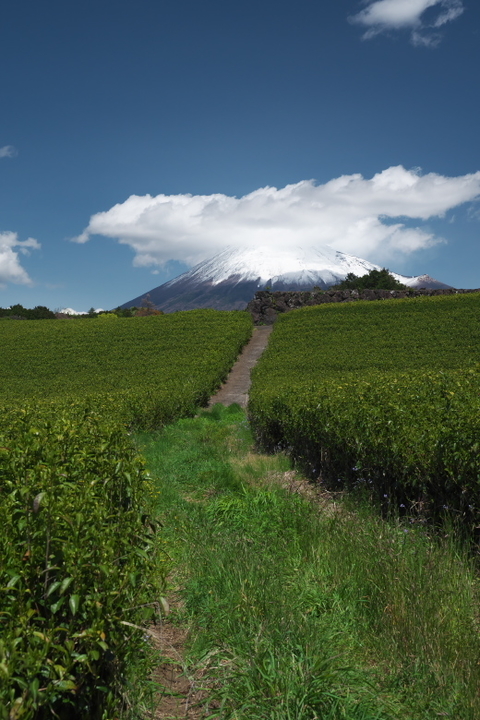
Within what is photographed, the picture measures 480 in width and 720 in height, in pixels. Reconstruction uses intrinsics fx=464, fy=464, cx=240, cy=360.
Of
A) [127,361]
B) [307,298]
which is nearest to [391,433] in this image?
[127,361]

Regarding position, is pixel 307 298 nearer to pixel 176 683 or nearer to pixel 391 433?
pixel 391 433

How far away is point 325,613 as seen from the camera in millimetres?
3664

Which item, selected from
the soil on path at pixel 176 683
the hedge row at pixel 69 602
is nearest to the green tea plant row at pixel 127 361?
the soil on path at pixel 176 683

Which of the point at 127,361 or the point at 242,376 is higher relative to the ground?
the point at 127,361

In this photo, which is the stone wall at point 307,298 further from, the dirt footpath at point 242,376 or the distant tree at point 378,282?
the distant tree at point 378,282

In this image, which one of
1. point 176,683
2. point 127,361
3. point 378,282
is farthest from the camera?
point 378,282

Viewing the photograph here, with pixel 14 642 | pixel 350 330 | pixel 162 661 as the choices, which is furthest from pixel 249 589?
pixel 350 330

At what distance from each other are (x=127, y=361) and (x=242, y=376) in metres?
7.73

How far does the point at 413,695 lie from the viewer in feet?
9.25

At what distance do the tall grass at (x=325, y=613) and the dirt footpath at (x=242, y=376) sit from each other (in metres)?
13.8

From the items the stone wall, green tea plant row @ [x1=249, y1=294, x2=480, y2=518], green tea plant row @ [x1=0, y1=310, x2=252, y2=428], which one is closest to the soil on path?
green tea plant row @ [x1=249, y1=294, x2=480, y2=518]

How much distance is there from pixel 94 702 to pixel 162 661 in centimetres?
84

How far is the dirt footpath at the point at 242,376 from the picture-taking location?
20734 millimetres

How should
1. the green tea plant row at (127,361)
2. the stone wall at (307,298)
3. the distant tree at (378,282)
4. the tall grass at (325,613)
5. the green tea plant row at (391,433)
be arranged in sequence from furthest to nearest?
1. the distant tree at (378,282)
2. the stone wall at (307,298)
3. the green tea plant row at (127,361)
4. the green tea plant row at (391,433)
5. the tall grass at (325,613)
